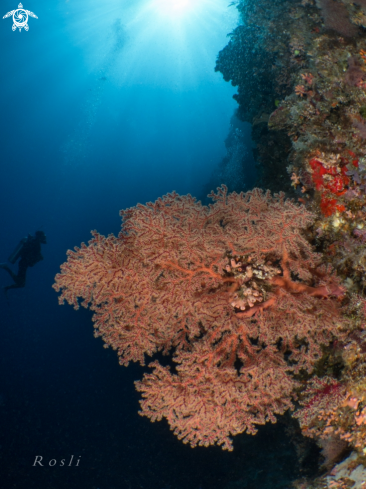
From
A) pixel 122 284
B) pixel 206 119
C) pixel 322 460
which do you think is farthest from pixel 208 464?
pixel 206 119

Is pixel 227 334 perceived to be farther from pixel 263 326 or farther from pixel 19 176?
pixel 19 176

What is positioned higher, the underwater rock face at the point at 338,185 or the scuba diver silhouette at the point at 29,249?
the scuba diver silhouette at the point at 29,249

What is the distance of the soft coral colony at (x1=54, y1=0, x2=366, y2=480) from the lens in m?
2.79

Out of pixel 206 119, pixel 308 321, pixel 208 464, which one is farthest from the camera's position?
pixel 206 119

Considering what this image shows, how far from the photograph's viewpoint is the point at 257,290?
293 cm

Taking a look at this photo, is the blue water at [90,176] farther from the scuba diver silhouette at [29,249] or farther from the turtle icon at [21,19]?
the scuba diver silhouette at [29,249]

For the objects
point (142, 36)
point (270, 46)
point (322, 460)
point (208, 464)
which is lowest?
point (208, 464)

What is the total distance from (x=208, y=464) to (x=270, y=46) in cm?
1233

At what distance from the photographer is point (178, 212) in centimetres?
326

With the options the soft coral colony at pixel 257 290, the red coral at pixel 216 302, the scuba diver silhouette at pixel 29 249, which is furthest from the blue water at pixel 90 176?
the scuba diver silhouette at pixel 29 249

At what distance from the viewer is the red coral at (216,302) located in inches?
110

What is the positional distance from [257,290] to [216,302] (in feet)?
1.72

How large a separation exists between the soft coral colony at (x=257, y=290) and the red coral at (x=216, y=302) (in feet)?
0.05

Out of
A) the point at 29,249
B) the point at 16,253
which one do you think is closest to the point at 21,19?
the point at 29,249
